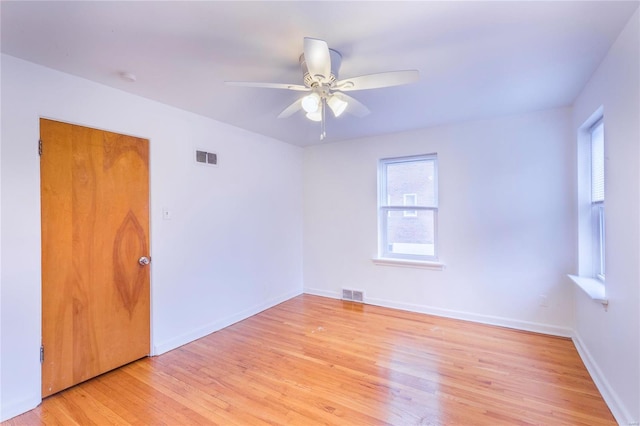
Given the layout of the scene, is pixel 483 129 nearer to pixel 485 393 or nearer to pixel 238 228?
pixel 485 393

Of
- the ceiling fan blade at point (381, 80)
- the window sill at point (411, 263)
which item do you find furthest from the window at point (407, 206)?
the ceiling fan blade at point (381, 80)

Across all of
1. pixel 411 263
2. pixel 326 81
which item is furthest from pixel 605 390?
pixel 326 81

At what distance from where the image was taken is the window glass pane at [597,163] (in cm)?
242

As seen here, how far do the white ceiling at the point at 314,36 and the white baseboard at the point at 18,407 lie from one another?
2.34m

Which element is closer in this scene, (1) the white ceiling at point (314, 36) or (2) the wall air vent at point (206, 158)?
(1) the white ceiling at point (314, 36)

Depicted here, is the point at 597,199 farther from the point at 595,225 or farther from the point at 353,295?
the point at 353,295

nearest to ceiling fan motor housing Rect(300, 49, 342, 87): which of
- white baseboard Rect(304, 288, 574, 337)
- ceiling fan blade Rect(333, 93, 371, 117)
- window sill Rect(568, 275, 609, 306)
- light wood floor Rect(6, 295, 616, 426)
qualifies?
ceiling fan blade Rect(333, 93, 371, 117)

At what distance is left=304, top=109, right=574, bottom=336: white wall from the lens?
120 inches

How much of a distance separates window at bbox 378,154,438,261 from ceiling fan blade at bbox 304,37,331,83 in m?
2.48

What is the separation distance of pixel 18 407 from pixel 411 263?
12.5 ft

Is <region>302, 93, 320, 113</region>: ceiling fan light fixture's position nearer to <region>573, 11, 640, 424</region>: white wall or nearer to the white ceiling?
the white ceiling

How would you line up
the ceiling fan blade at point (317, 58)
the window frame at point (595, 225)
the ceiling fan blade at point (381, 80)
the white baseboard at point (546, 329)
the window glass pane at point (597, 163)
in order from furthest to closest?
1. the window frame at point (595, 225)
2. the window glass pane at point (597, 163)
3. the white baseboard at point (546, 329)
4. the ceiling fan blade at point (381, 80)
5. the ceiling fan blade at point (317, 58)

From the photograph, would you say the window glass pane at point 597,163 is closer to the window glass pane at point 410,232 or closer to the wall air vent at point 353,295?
the window glass pane at point 410,232

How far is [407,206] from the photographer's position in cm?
394
